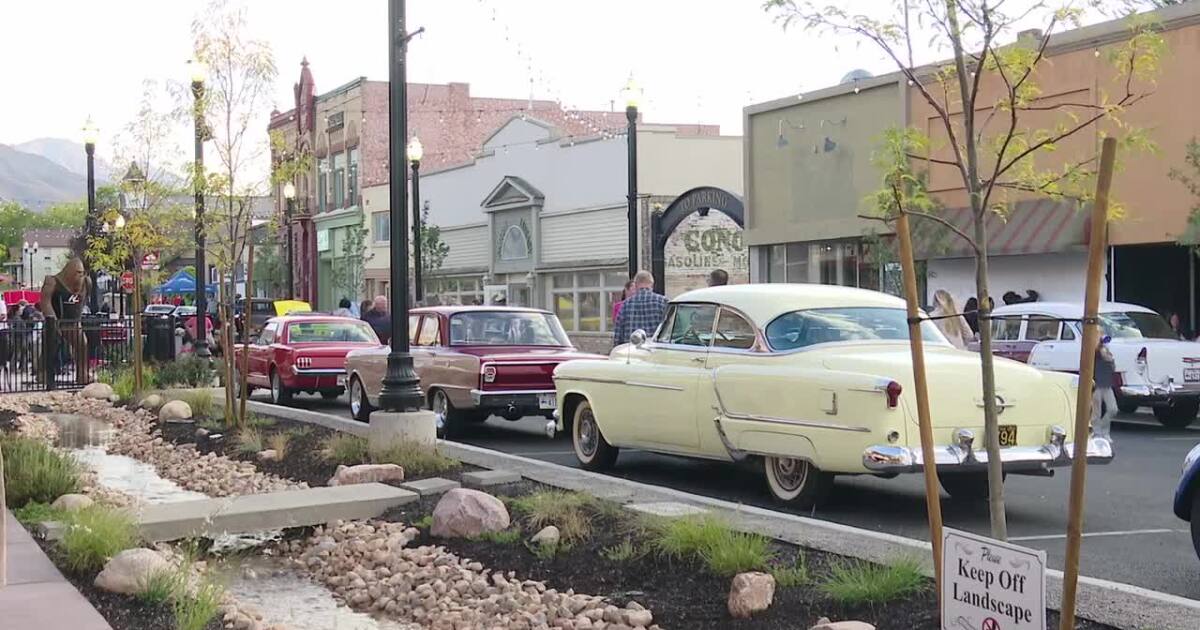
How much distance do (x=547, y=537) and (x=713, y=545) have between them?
4.28 feet

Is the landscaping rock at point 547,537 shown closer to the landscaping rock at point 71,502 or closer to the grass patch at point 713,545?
the grass patch at point 713,545

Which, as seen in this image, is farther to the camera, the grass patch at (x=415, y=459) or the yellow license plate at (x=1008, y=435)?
the grass patch at (x=415, y=459)

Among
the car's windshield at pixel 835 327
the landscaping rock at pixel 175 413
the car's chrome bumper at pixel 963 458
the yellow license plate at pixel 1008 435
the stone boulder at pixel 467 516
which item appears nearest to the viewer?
the stone boulder at pixel 467 516

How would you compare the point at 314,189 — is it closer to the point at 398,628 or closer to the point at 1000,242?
the point at 1000,242

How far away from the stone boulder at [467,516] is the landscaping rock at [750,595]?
2.53 meters

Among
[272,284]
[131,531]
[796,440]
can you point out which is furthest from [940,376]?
[272,284]

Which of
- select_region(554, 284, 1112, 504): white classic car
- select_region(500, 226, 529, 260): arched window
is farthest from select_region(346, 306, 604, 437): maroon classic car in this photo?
select_region(500, 226, 529, 260): arched window

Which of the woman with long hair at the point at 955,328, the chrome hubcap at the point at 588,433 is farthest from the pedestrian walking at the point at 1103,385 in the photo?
the chrome hubcap at the point at 588,433

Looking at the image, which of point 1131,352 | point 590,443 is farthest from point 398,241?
point 1131,352

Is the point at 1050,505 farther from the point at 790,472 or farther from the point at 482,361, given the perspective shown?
the point at 482,361

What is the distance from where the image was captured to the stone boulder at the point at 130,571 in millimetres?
7008

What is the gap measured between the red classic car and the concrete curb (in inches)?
321

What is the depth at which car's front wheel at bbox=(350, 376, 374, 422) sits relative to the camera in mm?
17688

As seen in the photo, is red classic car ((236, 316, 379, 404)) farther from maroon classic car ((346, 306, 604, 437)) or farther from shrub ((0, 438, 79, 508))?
shrub ((0, 438, 79, 508))
